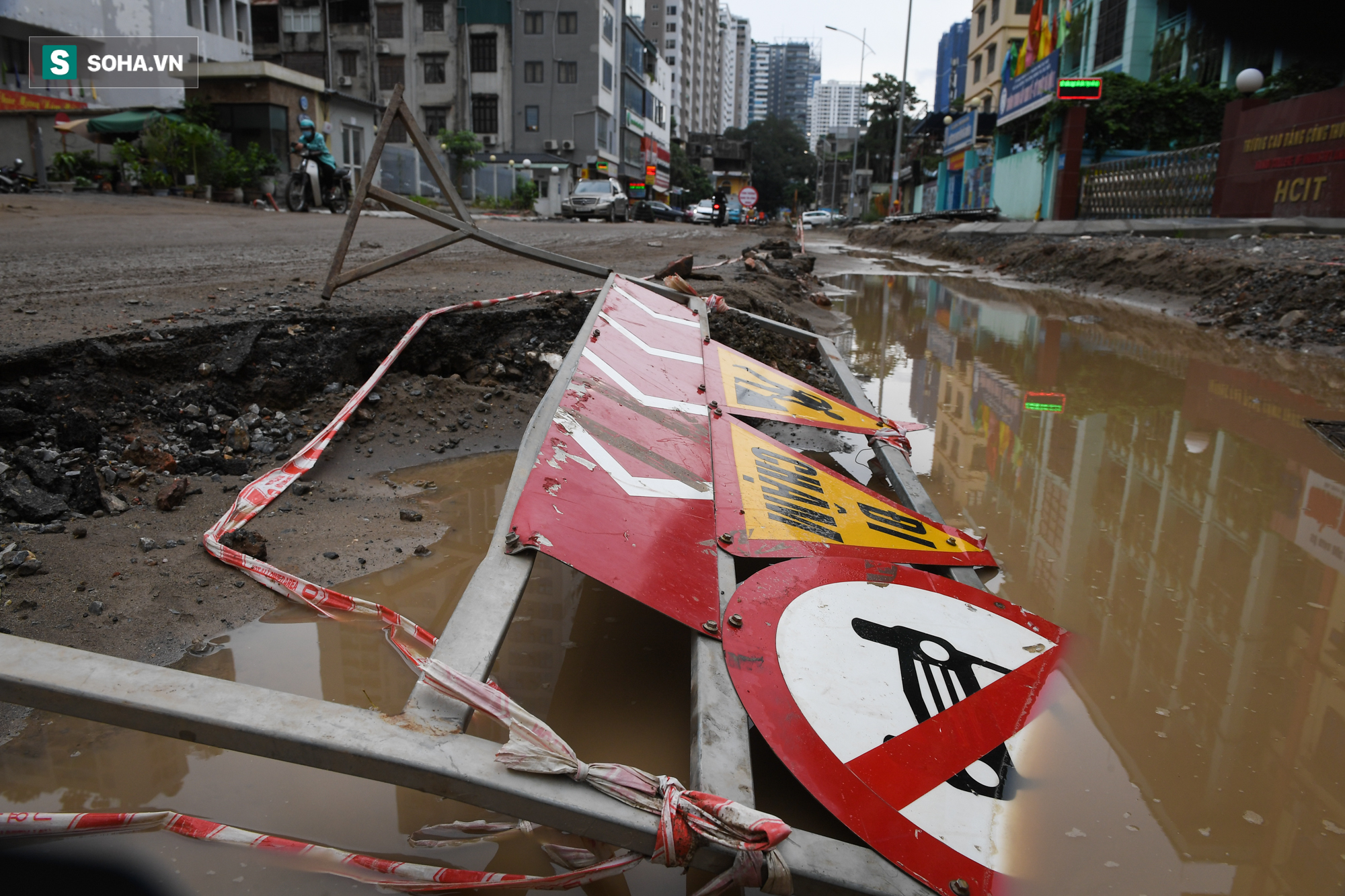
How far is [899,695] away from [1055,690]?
0.57 m

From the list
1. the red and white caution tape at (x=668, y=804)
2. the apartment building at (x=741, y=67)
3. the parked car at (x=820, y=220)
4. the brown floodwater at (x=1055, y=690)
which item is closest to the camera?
the red and white caution tape at (x=668, y=804)

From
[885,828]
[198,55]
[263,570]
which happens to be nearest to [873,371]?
[263,570]

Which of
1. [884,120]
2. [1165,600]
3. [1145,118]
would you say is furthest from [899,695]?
[884,120]

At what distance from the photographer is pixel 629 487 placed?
2.02 metres

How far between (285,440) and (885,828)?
9.91ft

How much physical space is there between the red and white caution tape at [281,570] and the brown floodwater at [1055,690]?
7cm

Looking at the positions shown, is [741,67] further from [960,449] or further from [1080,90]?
[960,449]

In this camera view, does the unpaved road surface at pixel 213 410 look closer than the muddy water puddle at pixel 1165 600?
No

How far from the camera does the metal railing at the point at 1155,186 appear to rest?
550 inches

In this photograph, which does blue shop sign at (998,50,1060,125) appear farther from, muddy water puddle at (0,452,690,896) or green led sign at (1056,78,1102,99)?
muddy water puddle at (0,452,690,896)

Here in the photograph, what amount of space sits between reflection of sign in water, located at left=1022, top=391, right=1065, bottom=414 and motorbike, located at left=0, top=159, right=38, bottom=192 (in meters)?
17.3

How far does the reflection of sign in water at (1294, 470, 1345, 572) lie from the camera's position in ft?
9.04

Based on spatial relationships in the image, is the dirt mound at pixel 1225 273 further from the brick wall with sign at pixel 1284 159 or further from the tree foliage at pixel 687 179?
the tree foliage at pixel 687 179
